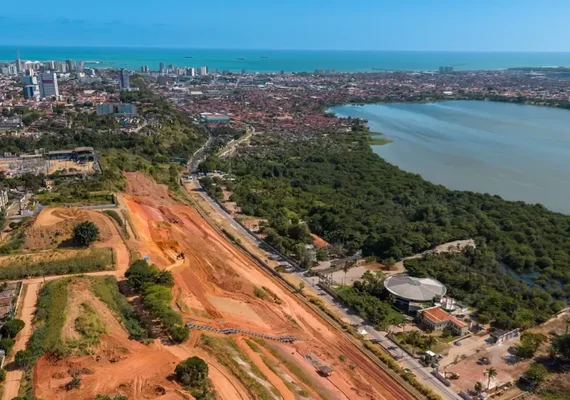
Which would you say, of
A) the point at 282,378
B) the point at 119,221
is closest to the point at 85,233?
the point at 119,221

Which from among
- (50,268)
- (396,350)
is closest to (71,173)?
(50,268)

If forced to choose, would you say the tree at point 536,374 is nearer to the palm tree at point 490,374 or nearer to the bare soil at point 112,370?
the palm tree at point 490,374

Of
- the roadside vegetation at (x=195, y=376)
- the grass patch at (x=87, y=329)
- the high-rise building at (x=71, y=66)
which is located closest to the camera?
the roadside vegetation at (x=195, y=376)

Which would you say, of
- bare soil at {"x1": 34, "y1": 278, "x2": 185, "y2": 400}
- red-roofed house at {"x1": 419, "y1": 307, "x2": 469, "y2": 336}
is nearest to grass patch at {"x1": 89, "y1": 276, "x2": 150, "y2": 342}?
bare soil at {"x1": 34, "y1": 278, "x2": 185, "y2": 400}

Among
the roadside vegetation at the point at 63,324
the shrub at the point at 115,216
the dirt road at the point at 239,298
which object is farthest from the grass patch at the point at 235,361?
the shrub at the point at 115,216

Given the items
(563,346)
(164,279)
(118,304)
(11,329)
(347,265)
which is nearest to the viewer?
(11,329)

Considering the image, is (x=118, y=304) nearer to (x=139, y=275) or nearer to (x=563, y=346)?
(x=139, y=275)

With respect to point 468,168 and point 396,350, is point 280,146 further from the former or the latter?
point 396,350

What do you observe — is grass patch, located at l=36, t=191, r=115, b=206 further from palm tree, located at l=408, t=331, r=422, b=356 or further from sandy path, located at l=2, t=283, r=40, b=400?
palm tree, located at l=408, t=331, r=422, b=356
